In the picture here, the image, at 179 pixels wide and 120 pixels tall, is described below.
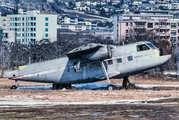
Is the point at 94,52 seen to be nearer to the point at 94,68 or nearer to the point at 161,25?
the point at 94,68

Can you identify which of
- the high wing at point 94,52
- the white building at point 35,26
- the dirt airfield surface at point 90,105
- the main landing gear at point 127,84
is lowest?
the white building at point 35,26

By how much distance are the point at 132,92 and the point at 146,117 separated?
1106cm

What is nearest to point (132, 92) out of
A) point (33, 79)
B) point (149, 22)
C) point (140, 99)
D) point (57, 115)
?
point (140, 99)

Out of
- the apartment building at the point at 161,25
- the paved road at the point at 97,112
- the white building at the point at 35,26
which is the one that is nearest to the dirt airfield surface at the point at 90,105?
the paved road at the point at 97,112

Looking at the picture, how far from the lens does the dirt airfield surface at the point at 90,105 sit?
23.6m

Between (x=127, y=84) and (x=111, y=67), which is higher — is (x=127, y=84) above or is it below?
below

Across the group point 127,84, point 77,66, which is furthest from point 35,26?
point 77,66

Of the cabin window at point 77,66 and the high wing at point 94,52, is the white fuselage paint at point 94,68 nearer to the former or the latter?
the cabin window at point 77,66

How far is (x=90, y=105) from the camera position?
27812 millimetres

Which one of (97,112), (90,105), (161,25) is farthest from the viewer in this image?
(161,25)

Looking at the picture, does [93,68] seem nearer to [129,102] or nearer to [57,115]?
[129,102]

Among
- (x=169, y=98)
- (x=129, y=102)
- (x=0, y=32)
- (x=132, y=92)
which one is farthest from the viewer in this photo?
(x=0, y=32)

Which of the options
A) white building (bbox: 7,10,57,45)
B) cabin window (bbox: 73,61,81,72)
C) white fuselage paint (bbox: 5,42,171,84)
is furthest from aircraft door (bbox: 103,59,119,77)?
white building (bbox: 7,10,57,45)

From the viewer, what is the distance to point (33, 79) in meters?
37.1
